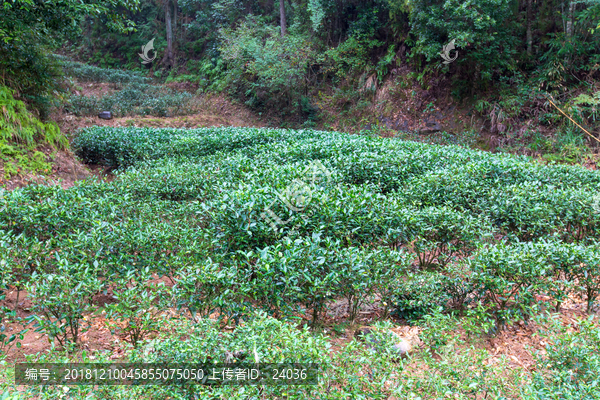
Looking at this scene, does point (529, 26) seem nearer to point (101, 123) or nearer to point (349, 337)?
point (349, 337)

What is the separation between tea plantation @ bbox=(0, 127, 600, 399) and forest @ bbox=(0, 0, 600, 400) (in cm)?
2

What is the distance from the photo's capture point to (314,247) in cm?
288

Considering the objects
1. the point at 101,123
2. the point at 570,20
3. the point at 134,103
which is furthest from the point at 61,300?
the point at 134,103

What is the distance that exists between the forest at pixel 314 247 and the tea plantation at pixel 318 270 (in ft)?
0.06

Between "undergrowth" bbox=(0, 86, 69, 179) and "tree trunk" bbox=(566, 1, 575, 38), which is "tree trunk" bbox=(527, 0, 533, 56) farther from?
"undergrowth" bbox=(0, 86, 69, 179)

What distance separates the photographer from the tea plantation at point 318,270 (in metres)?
2.12

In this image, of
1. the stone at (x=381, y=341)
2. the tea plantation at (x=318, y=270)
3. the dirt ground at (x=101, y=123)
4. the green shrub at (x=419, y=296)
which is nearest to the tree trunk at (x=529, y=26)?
the tea plantation at (x=318, y=270)

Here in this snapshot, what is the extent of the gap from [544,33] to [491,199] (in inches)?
424

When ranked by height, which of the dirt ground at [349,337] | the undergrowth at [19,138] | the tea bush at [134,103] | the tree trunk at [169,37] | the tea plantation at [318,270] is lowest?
the dirt ground at [349,337]

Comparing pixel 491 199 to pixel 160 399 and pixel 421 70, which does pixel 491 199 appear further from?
pixel 421 70

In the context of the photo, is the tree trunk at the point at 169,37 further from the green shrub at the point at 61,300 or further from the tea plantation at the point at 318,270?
the green shrub at the point at 61,300

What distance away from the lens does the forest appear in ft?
6.93

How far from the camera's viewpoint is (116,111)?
46.7 feet

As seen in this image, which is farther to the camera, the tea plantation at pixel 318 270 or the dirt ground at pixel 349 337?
the dirt ground at pixel 349 337
